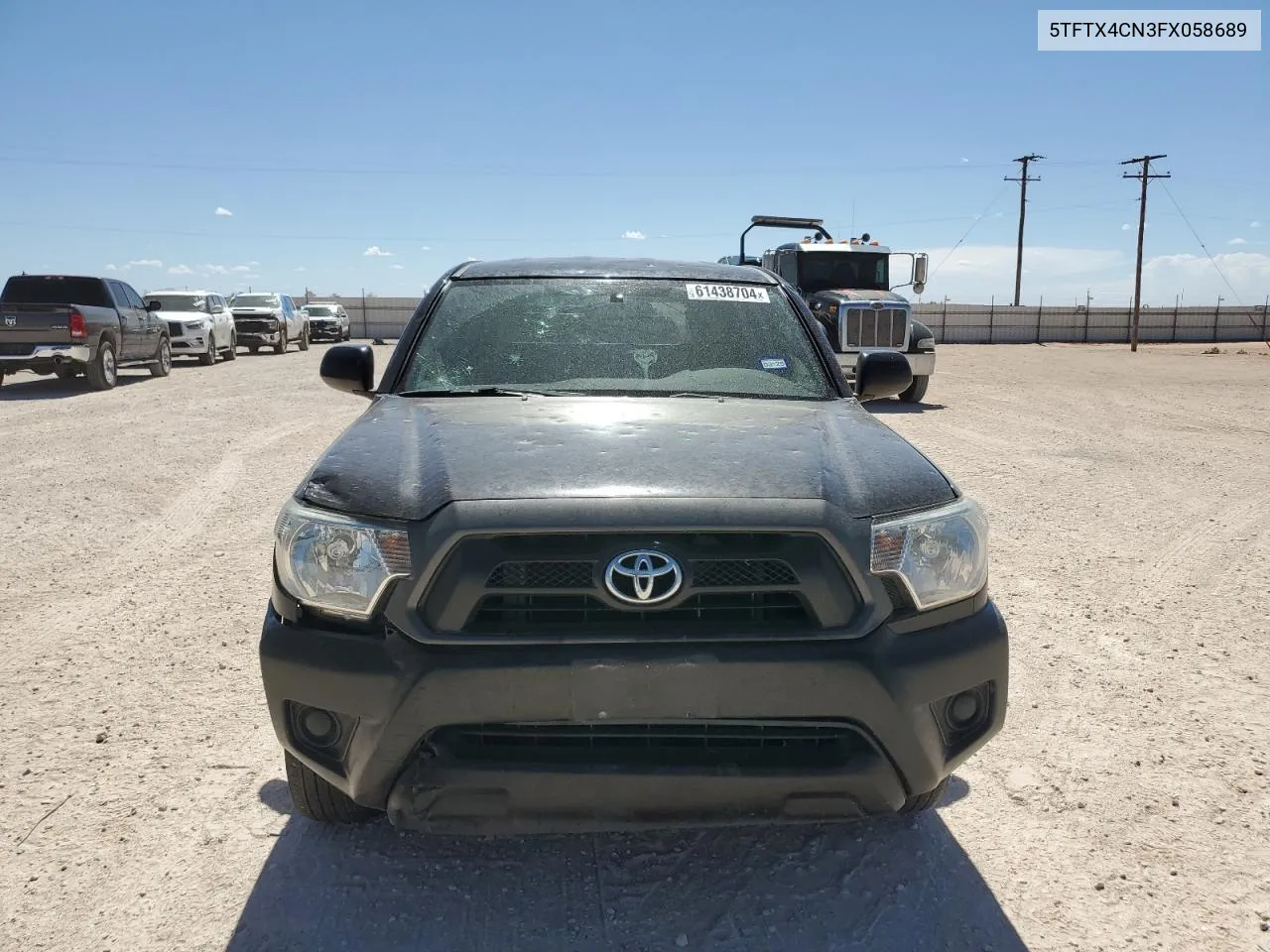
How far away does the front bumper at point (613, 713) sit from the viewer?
2207mm

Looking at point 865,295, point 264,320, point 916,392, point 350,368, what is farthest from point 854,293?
point 264,320

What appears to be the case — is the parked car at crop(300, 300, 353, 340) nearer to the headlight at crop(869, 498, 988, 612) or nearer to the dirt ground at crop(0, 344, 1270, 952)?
the dirt ground at crop(0, 344, 1270, 952)

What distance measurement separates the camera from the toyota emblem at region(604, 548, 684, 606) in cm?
224

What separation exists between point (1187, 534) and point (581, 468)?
18.9 ft

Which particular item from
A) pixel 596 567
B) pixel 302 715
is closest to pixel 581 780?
pixel 596 567

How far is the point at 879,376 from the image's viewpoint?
388 centimetres

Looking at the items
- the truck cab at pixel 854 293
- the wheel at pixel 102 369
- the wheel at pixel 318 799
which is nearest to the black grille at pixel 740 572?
the wheel at pixel 318 799

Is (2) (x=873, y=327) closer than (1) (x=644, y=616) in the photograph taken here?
No

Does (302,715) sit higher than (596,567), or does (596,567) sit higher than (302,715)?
(596,567)

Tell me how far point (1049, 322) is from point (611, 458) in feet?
184

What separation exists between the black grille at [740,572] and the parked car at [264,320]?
1108 inches

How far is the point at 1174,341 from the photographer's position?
2170 inches

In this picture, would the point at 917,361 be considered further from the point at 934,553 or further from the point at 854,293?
the point at 934,553

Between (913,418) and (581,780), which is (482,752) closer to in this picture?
(581,780)
